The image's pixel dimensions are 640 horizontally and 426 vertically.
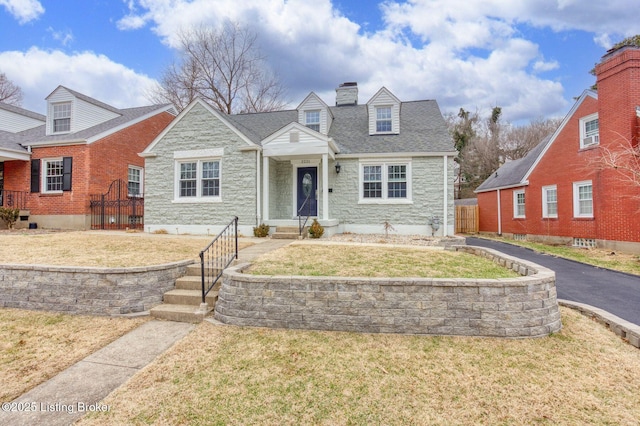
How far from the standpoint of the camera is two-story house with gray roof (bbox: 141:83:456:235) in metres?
11.6

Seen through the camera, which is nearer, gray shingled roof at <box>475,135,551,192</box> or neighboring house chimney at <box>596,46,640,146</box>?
→ neighboring house chimney at <box>596,46,640,146</box>

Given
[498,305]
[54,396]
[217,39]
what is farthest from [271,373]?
[217,39]

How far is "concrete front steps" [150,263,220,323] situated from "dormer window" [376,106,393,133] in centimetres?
1048

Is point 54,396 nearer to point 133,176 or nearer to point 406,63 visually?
point 133,176

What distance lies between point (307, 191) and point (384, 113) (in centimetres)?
507

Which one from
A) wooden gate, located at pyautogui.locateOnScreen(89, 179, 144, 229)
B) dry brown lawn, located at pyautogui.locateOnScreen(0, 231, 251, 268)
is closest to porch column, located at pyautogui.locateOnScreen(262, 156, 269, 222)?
dry brown lawn, located at pyautogui.locateOnScreen(0, 231, 251, 268)

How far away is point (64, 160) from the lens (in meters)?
13.8

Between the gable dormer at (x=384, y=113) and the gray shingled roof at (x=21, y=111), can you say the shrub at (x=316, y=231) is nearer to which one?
the gable dormer at (x=384, y=113)

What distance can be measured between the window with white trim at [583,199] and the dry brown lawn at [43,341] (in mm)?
16278

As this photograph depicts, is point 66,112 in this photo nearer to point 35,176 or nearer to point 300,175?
point 35,176

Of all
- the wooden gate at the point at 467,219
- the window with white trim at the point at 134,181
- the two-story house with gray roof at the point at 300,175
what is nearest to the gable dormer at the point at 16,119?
the window with white trim at the point at 134,181

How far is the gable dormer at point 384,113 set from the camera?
43.5 feet

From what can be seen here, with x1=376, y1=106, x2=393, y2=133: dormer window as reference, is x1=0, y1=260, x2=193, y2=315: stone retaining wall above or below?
below

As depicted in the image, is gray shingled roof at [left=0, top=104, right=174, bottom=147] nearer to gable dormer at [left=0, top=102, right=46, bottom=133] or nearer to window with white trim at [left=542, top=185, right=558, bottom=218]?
gable dormer at [left=0, top=102, right=46, bottom=133]
